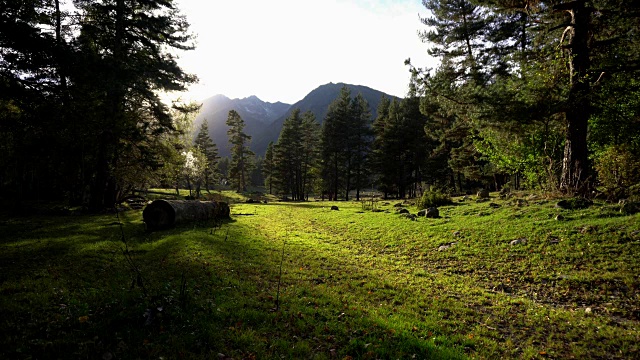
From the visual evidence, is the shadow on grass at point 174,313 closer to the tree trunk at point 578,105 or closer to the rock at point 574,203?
the rock at point 574,203

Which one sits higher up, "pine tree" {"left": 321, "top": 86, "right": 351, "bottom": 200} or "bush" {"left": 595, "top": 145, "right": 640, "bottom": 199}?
"pine tree" {"left": 321, "top": 86, "right": 351, "bottom": 200}

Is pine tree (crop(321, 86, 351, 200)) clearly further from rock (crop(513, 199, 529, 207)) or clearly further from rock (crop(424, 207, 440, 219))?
rock (crop(513, 199, 529, 207))

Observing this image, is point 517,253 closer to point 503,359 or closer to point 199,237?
point 503,359

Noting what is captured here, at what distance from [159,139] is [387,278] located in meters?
23.7

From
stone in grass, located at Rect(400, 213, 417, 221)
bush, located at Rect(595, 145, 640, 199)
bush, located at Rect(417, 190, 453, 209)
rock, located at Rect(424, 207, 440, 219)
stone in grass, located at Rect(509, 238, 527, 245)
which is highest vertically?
bush, located at Rect(595, 145, 640, 199)

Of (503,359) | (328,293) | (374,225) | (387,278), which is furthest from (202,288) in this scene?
(374,225)

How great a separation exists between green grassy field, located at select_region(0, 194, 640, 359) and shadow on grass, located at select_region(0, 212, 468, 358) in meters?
0.03

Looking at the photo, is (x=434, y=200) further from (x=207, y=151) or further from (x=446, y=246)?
(x=207, y=151)

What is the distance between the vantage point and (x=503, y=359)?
5.45 metres

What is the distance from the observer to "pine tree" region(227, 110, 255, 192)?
6650cm

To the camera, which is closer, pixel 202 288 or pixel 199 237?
pixel 202 288

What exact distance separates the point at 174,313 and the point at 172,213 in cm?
1189

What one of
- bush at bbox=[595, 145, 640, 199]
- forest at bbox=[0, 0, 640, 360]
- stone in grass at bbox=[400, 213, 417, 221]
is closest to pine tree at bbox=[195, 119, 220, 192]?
forest at bbox=[0, 0, 640, 360]

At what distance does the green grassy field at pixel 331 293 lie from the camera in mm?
5230
